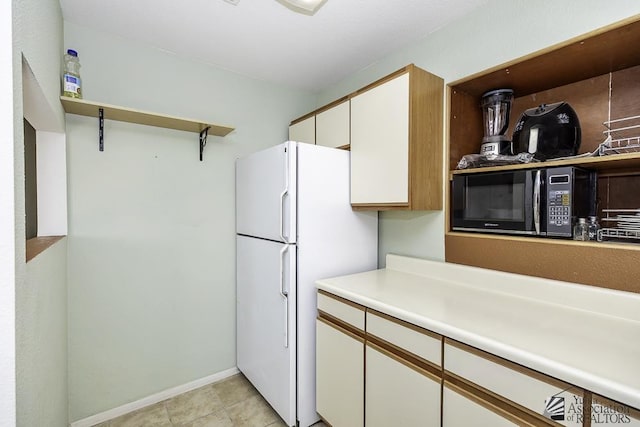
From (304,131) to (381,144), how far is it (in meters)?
0.89

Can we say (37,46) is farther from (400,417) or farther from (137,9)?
(400,417)

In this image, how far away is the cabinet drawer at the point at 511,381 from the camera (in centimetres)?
82

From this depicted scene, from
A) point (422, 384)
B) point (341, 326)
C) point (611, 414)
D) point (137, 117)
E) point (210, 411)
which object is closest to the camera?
point (611, 414)

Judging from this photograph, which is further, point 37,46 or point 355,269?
point 355,269

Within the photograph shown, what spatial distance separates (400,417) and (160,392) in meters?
1.74

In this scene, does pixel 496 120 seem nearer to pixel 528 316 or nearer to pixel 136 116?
pixel 528 316

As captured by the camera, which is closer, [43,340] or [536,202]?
[43,340]

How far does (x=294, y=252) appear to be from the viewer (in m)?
1.75

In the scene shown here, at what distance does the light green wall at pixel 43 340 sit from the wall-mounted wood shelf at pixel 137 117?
76 centimetres

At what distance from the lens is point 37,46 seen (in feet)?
3.17

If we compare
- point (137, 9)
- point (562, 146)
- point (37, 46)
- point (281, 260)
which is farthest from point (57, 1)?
point (562, 146)

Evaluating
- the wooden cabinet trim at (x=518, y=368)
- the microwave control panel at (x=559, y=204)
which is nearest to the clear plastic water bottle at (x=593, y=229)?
the microwave control panel at (x=559, y=204)

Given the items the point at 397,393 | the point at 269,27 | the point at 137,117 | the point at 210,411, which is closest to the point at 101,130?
the point at 137,117

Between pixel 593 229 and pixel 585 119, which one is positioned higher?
pixel 585 119
